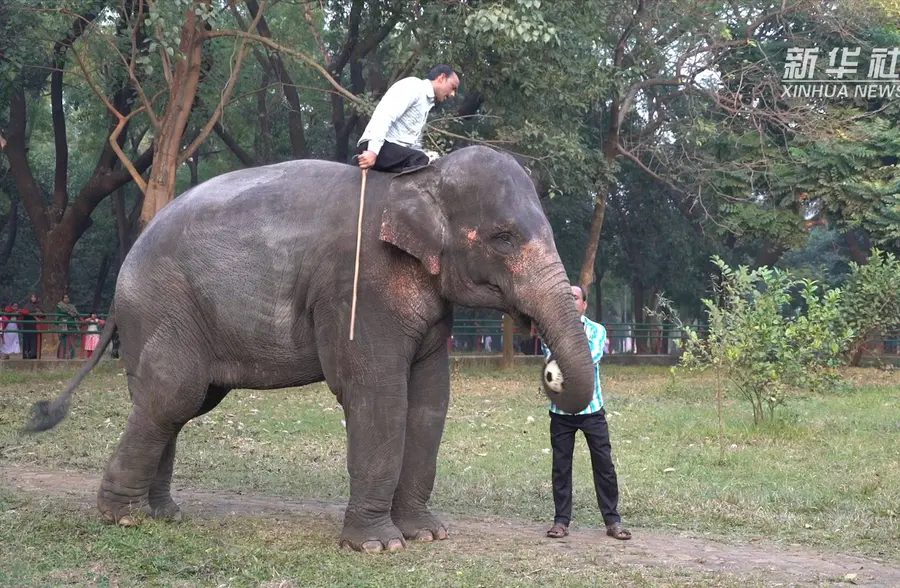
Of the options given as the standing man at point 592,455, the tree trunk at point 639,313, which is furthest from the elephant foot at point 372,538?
the tree trunk at point 639,313

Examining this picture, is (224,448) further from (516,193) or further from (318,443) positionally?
(516,193)

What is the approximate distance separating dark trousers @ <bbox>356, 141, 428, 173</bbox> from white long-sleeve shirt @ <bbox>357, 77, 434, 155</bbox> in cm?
6

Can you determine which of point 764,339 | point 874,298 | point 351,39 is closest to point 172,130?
point 351,39

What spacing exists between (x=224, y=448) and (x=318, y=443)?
1091 millimetres

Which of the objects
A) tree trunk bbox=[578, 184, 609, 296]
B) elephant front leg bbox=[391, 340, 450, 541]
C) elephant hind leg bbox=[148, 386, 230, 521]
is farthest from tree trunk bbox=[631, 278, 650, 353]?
elephant front leg bbox=[391, 340, 450, 541]

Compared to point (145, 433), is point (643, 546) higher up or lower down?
lower down

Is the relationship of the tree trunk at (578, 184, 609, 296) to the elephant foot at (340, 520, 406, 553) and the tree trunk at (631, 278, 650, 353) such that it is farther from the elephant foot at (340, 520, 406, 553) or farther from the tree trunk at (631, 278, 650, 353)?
the elephant foot at (340, 520, 406, 553)

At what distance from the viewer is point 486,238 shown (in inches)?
266

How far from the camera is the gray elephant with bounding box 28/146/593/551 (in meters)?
6.77

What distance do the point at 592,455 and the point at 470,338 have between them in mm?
32638

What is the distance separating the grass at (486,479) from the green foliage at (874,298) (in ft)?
7.79

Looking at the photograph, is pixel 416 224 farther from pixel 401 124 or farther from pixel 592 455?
pixel 592 455

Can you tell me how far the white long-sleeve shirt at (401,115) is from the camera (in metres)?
6.98

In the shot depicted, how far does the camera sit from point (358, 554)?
261 inches
